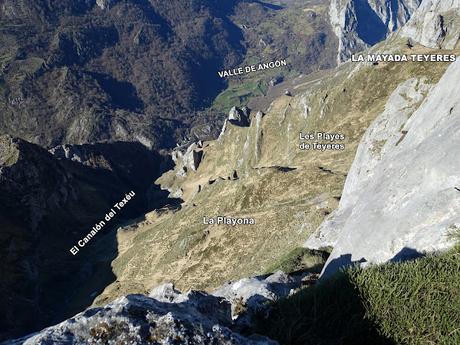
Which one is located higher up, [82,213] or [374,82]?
[374,82]

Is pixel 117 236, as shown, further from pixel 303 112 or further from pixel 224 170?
pixel 303 112

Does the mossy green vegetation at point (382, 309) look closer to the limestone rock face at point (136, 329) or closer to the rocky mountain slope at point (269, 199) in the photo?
the limestone rock face at point (136, 329)

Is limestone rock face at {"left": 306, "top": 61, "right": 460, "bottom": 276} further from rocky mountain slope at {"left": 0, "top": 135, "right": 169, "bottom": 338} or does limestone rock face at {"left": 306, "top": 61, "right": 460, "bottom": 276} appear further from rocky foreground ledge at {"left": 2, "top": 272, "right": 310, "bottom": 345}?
rocky mountain slope at {"left": 0, "top": 135, "right": 169, "bottom": 338}

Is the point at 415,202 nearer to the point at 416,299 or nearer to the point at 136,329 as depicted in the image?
the point at 416,299

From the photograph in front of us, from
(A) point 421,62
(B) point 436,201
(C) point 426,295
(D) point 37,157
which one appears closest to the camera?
(C) point 426,295

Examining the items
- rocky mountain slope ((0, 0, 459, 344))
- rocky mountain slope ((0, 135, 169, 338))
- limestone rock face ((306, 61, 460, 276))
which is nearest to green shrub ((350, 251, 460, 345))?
rocky mountain slope ((0, 0, 459, 344))

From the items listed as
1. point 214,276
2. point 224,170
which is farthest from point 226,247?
point 224,170

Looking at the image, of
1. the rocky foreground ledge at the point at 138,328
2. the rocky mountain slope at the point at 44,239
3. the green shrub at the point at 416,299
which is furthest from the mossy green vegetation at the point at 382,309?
the rocky mountain slope at the point at 44,239

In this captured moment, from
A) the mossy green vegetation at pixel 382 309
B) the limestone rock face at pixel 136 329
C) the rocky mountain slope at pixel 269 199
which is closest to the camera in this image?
the limestone rock face at pixel 136 329
